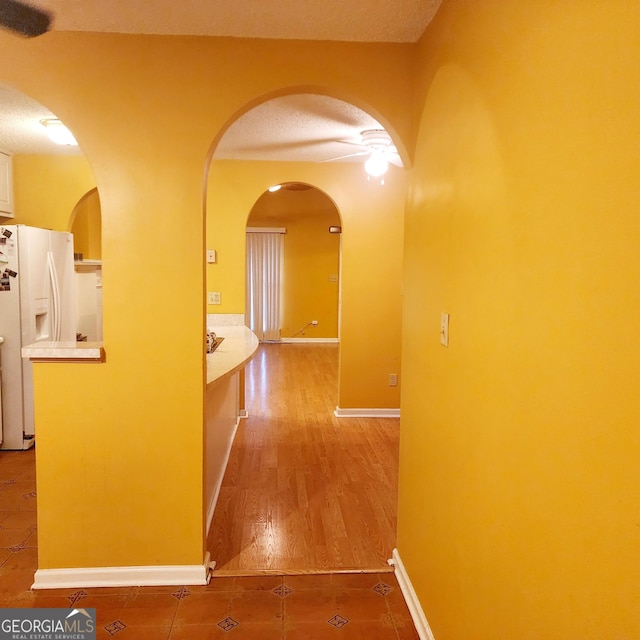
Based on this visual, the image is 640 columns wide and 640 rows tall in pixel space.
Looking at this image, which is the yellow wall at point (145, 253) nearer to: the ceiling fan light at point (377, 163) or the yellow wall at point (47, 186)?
the ceiling fan light at point (377, 163)

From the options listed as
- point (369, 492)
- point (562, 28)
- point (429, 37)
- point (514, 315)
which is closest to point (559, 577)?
point (514, 315)

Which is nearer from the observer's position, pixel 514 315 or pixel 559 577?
pixel 559 577

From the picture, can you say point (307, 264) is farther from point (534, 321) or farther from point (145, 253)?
point (534, 321)

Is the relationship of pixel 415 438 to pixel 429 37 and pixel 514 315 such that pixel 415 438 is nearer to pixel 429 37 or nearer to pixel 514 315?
pixel 514 315

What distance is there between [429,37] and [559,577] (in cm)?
184

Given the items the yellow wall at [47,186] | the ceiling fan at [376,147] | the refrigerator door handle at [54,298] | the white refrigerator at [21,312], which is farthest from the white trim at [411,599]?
the yellow wall at [47,186]

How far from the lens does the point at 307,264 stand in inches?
356

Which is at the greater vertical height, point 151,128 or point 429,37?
point 429,37

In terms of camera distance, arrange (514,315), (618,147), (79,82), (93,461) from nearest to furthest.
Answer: (618,147) < (514,315) < (79,82) < (93,461)

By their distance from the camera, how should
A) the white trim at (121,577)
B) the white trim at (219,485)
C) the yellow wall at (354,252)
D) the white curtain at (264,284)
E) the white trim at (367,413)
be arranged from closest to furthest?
the white trim at (121,577) → the white trim at (219,485) → the yellow wall at (354,252) → the white trim at (367,413) → the white curtain at (264,284)

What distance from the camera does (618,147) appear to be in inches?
29.6

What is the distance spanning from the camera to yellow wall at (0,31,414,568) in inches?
78.0

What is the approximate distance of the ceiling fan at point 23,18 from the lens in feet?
5.80
